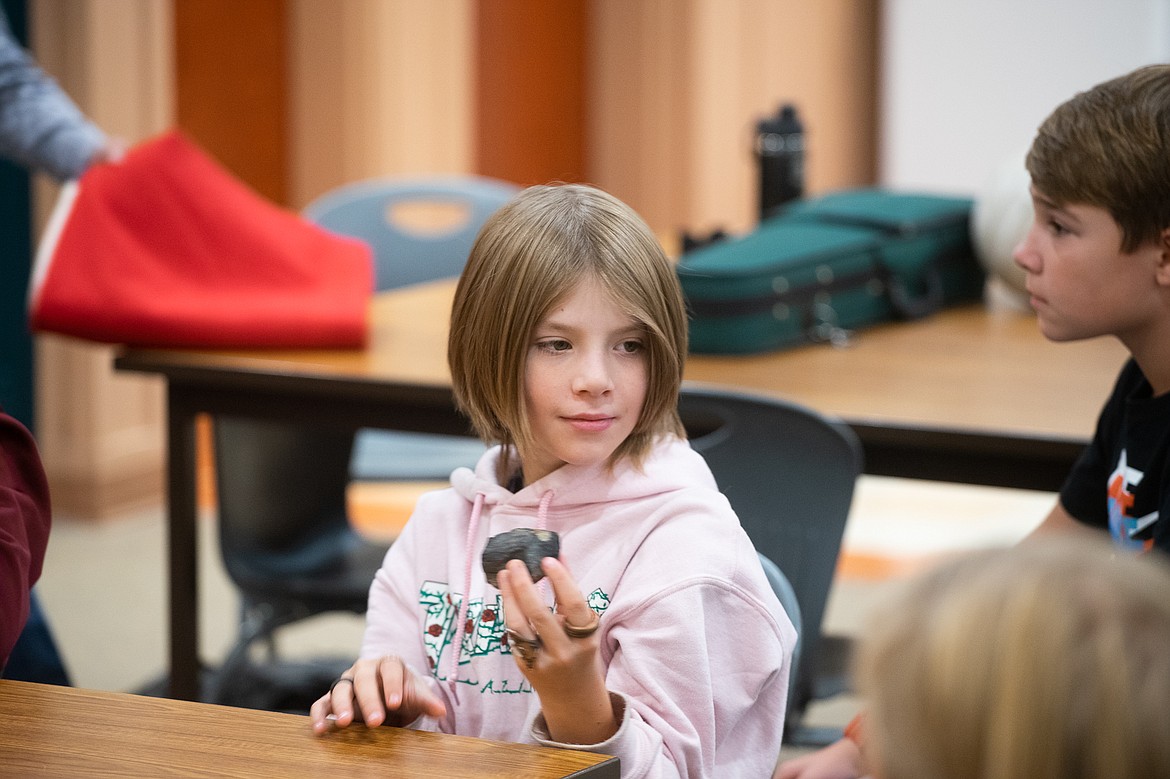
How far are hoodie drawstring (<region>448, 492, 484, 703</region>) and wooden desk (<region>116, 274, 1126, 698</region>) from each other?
75 cm

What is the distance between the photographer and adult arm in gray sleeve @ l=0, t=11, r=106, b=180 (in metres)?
2.31

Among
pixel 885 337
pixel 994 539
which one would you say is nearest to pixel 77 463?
pixel 885 337

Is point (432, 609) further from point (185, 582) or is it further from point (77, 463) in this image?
point (77, 463)

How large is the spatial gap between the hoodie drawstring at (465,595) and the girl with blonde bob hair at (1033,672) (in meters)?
0.57

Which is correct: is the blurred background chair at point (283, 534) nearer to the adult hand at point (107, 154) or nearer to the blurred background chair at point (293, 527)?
the blurred background chair at point (293, 527)

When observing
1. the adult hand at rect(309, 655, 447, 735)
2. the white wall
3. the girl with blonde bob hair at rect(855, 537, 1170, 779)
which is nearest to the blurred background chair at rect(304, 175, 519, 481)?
the adult hand at rect(309, 655, 447, 735)

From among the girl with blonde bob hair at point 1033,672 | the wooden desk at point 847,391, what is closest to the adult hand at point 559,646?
the girl with blonde bob hair at point 1033,672

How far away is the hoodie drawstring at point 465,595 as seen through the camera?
3.64ft

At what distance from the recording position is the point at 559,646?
0.88m

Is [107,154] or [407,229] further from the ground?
[107,154]

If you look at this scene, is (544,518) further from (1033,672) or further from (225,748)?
(1033,672)

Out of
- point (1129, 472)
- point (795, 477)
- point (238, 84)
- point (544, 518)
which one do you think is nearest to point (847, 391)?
point (795, 477)

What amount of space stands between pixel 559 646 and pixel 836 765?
0.43m

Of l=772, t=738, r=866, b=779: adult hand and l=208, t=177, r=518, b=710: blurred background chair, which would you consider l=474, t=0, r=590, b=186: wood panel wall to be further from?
l=772, t=738, r=866, b=779: adult hand
